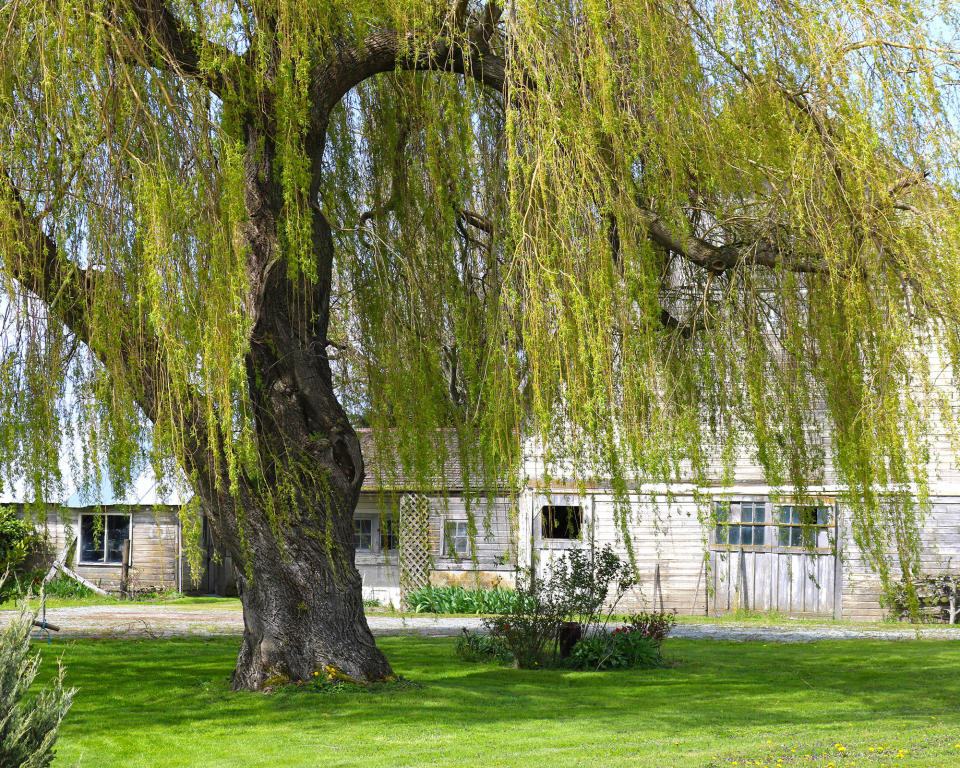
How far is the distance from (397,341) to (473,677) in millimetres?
4520

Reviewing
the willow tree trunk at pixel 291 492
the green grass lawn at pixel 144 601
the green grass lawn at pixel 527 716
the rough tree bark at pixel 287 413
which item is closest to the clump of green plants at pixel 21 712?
the green grass lawn at pixel 527 716

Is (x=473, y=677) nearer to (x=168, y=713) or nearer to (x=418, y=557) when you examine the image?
(x=168, y=713)

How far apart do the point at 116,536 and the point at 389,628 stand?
10.9 meters

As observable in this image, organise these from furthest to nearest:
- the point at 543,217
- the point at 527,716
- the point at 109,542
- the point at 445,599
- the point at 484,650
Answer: the point at 109,542
the point at 445,599
the point at 484,650
the point at 527,716
the point at 543,217

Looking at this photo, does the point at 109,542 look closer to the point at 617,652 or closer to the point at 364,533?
the point at 364,533

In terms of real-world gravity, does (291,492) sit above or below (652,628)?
above

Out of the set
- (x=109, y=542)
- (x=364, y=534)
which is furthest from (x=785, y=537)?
(x=109, y=542)

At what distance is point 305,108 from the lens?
26.2ft

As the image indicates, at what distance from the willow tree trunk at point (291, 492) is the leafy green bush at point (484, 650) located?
3.29 metres

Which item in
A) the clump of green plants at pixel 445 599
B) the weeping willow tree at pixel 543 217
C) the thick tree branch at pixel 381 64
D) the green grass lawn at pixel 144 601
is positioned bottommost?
the green grass lawn at pixel 144 601

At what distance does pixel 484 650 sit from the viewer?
44.6 feet

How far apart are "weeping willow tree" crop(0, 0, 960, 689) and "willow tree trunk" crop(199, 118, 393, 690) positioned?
120 millimetres

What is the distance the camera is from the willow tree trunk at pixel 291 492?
905 cm

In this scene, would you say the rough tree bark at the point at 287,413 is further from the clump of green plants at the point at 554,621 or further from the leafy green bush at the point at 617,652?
the leafy green bush at the point at 617,652
